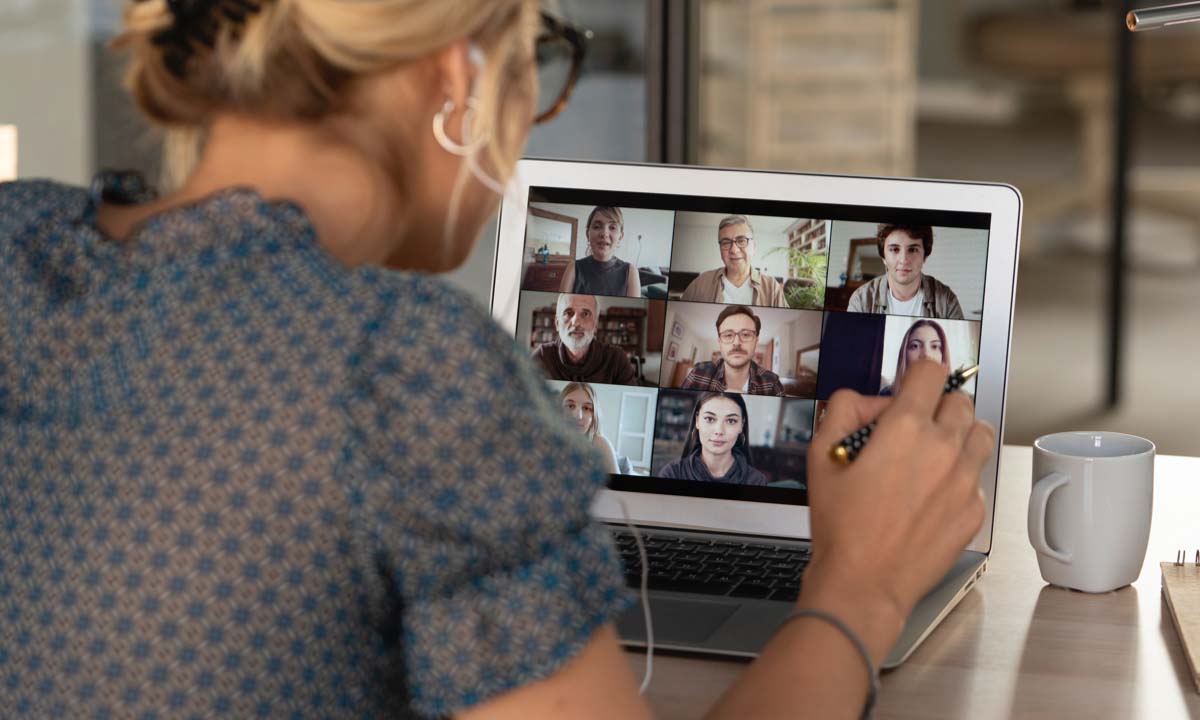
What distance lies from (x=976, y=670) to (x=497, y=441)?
0.41 metres

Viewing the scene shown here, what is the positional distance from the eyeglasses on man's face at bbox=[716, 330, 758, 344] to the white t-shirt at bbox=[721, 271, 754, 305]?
2 centimetres

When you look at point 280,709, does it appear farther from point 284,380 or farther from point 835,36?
point 835,36

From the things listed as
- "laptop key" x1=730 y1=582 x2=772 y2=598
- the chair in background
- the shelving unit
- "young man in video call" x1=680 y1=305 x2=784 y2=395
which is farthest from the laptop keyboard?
the chair in background

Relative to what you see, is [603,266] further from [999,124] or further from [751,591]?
[999,124]

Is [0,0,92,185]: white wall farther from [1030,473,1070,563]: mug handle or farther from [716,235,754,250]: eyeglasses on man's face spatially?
[1030,473,1070,563]: mug handle

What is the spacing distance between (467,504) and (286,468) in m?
0.07

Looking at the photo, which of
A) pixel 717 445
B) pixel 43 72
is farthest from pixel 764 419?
pixel 43 72

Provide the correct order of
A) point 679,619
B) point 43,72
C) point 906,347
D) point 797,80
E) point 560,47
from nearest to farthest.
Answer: point 560,47
point 679,619
point 906,347
point 43,72
point 797,80

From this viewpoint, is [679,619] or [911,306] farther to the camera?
[911,306]

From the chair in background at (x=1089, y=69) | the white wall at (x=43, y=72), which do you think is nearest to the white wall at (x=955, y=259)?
the white wall at (x=43, y=72)

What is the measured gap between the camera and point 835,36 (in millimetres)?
2748

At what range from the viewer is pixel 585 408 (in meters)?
1.02

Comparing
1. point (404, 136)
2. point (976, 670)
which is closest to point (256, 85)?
point (404, 136)

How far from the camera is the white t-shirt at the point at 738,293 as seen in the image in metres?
0.99
